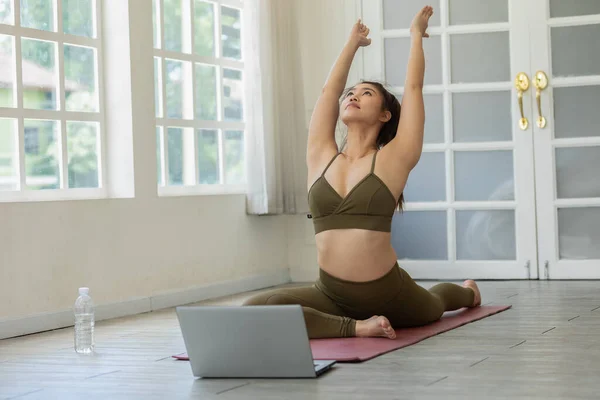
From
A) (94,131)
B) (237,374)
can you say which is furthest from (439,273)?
(237,374)

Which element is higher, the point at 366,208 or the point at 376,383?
the point at 366,208

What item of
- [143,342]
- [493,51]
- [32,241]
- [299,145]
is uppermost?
[493,51]

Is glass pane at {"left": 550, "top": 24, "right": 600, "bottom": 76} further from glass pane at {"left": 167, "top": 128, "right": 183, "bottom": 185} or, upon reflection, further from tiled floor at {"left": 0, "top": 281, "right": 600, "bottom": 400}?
glass pane at {"left": 167, "top": 128, "right": 183, "bottom": 185}

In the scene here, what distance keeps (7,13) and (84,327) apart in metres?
1.50

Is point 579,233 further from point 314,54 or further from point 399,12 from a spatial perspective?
point 314,54

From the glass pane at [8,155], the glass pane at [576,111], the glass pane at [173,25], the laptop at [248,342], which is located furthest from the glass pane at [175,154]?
the laptop at [248,342]

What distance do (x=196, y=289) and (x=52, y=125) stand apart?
4.18 feet

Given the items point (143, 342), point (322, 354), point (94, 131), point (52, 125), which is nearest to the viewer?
point (322, 354)

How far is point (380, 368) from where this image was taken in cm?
295

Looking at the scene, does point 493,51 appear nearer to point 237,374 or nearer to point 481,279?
point 481,279

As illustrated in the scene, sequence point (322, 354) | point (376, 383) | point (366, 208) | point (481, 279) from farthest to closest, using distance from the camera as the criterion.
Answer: point (481, 279) → point (366, 208) → point (322, 354) → point (376, 383)

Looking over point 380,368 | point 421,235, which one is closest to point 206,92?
point 421,235

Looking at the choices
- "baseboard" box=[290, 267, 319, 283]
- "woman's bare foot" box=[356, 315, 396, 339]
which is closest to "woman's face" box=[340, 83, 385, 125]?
"woman's bare foot" box=[356, 315, 396, 339]

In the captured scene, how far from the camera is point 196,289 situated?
542 cm
